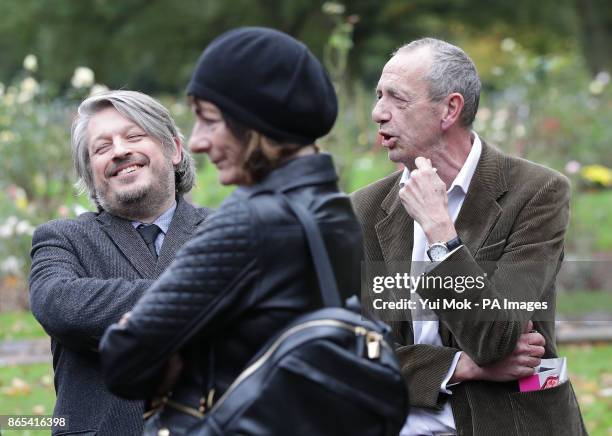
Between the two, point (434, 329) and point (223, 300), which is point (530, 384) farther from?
point (223, 300)

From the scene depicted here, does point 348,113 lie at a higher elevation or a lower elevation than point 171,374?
lower

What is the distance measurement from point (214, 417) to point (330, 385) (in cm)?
26

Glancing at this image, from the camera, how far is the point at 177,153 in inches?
148

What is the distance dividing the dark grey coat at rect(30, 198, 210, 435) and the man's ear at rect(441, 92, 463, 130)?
37.8 inches

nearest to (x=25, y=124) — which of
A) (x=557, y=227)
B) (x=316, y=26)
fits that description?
(x=557, y=227)

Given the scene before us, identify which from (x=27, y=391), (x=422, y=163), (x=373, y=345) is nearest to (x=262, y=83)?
(x=373, y=345)

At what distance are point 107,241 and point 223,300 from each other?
1292 mm

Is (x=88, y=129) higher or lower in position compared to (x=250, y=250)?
lower

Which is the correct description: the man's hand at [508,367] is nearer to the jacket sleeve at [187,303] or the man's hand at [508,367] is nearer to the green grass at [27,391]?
the jacket sleeve at [187,303]

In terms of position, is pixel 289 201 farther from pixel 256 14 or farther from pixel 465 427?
pixel 256 14

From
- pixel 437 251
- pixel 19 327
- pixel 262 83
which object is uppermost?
pixel 262 83

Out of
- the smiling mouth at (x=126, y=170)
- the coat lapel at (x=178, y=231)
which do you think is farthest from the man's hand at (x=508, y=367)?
the smiling mouth at (x=126, y=170)

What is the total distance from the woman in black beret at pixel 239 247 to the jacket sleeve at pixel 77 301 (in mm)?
804

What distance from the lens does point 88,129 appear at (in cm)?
363
